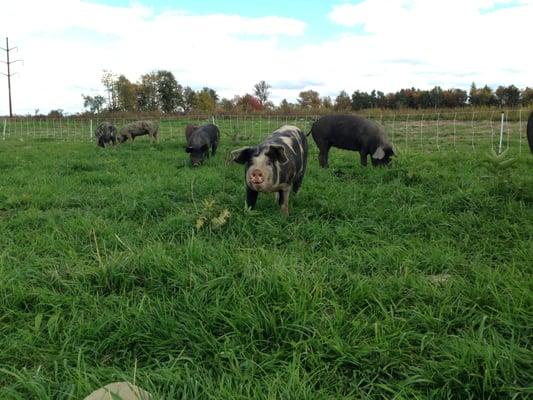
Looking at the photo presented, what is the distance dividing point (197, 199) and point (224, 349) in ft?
11.7

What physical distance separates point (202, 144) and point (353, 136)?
10.4 feet

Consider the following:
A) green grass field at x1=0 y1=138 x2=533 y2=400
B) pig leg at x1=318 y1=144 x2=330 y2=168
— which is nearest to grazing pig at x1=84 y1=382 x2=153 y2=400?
green grass field at x1=0 y1=138 x2=533 y2=400

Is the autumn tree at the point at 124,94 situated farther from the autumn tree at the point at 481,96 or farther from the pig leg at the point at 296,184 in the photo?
the pig leg at the point at 296,184

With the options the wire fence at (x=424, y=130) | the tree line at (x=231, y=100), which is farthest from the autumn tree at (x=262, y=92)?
the wire fence at (x=424, y=130)

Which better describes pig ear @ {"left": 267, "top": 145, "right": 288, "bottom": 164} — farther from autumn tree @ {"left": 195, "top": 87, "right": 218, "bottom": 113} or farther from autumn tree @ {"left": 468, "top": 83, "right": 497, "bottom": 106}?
autumn tree @ {"left": 195, "top": 87, "right": 218, "bottom": 113}

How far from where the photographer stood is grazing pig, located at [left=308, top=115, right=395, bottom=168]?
7.70m

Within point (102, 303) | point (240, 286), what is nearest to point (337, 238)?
point (240, 286)

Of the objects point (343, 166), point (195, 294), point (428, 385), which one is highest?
point (343, 166)

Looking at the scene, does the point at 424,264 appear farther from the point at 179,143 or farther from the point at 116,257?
the point at 179,143

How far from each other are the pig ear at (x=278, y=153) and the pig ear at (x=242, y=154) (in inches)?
8.1

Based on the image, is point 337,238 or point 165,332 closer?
point 165,332

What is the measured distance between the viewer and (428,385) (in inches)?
78.5

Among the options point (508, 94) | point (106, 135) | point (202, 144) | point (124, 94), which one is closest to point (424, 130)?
point (202, 144)

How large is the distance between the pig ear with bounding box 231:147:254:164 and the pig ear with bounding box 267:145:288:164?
8.1 inches
